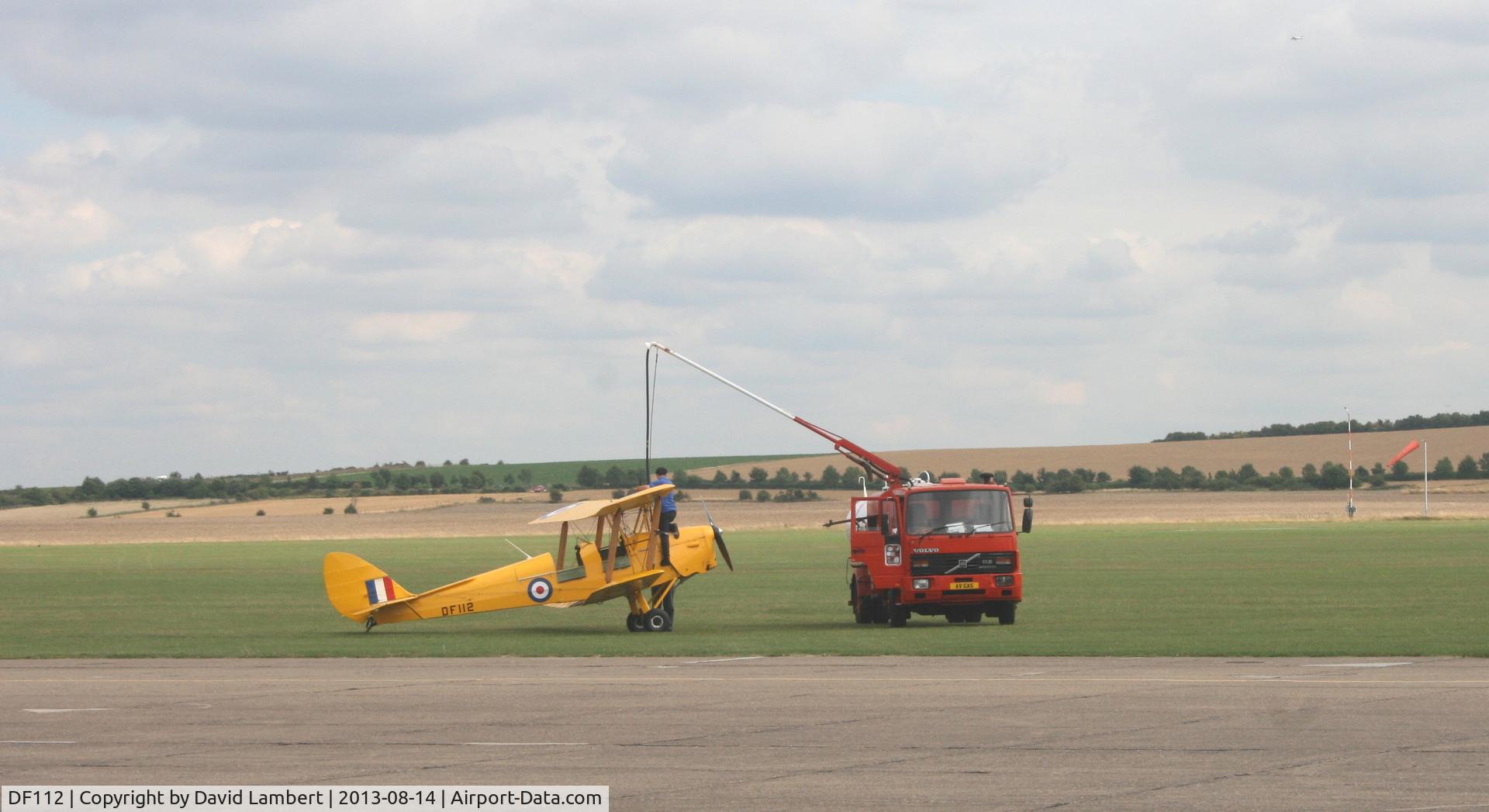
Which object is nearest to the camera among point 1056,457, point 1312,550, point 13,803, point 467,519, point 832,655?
point 13,803

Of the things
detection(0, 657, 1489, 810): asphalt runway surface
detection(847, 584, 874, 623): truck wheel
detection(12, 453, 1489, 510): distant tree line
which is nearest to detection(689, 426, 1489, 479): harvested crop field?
detection(12, 453, 1489, 510): distant tree line

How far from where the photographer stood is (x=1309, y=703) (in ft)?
50.6

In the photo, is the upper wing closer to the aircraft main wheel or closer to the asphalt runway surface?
the aircraft main wheel

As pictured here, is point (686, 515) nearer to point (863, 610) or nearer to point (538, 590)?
point (863, 610)

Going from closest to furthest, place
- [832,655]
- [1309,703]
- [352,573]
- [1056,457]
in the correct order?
[1309,703] < [832,655] < [352,573] < [1056,457]

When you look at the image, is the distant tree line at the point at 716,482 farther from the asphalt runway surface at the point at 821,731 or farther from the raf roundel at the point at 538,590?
the asphalt runway surface at the point at 821,731

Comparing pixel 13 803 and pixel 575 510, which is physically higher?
A: pixel 575 510

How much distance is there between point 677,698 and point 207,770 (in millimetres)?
5646

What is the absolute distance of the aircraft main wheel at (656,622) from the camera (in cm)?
2702

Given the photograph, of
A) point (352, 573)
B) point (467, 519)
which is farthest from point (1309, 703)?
point (467, 519)

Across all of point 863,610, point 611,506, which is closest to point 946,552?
point 863,610

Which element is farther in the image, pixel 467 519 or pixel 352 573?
pixel 467 519

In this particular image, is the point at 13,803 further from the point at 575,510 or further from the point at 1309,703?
the point at 575,510

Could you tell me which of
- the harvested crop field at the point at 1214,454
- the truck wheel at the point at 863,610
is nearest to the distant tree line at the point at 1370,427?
the harvested crop field at the point at 1214,454
